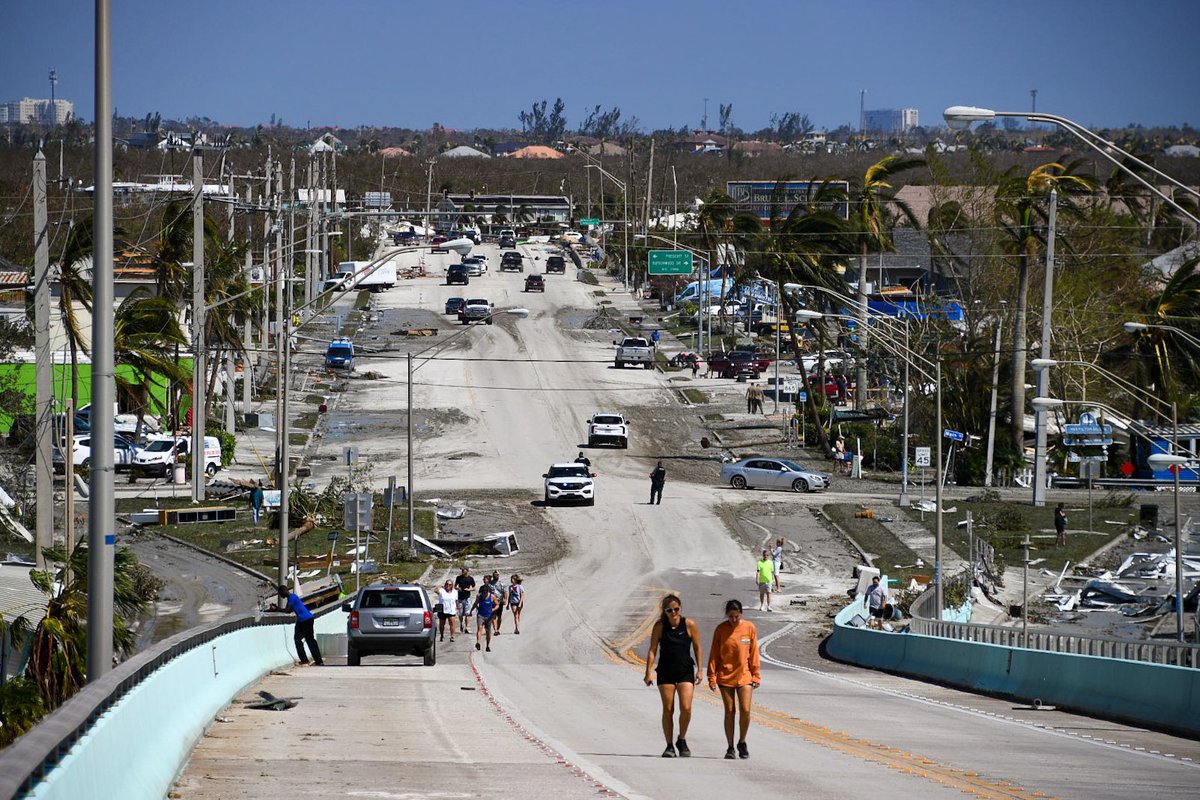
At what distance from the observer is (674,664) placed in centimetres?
1467

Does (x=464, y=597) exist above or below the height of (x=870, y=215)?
below

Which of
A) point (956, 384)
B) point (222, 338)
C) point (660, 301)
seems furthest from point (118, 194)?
point (956, 384)

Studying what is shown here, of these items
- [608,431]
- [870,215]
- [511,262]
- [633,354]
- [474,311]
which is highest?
[511,262]

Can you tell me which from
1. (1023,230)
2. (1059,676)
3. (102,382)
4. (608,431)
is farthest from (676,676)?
(608,431)

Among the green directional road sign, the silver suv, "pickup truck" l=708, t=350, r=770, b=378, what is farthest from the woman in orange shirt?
the green directional road sign

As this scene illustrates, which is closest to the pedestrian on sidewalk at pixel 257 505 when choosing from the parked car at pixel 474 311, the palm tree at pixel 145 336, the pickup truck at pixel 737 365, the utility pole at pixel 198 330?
the utility pole at pixel 198 330

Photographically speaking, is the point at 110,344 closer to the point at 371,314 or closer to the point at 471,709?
the point at 471,709

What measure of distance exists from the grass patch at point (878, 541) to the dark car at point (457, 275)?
6983cm

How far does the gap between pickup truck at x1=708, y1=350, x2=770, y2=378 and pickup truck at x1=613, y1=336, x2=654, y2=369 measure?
3517 mm

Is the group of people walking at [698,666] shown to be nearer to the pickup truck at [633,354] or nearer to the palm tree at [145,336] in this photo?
the palm tree at [145,336]

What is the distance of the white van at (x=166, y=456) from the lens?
58.8 meters

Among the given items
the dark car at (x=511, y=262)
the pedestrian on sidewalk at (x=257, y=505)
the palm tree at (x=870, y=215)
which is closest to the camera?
the pedestrian on sidewalk at (x=257, y=505)

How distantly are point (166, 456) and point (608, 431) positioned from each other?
59.3ft

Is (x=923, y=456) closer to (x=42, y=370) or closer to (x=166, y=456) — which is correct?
(x=166, y=456)
